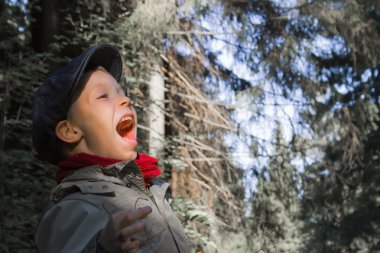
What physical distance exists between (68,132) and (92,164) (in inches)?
8.0

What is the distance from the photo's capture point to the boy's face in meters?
2.22

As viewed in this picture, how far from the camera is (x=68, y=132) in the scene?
2279mm

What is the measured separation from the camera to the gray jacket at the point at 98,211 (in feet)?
6.24

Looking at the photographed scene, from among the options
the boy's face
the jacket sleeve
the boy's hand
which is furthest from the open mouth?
the boy's hand

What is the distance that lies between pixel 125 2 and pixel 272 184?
10.4 ft

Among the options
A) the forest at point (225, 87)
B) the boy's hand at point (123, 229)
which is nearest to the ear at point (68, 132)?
the boy's hand at point (123, 229)

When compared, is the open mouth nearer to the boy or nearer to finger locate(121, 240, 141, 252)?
the boy

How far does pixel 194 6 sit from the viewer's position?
6965 millimetres

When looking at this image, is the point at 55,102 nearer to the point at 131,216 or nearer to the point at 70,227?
the point at 70,227

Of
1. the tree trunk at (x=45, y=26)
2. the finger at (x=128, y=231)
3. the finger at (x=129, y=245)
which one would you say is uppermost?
the tree trunk at (x=45, y=26)

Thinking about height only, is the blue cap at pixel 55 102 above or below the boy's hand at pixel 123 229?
above

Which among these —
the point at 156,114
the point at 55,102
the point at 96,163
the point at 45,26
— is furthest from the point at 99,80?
the point at 45,26

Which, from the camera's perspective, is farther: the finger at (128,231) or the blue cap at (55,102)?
the blue cap at (55,102)

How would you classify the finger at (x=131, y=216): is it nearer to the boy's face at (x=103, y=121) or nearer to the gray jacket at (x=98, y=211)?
the gray jacket at (x=98, y=211)
